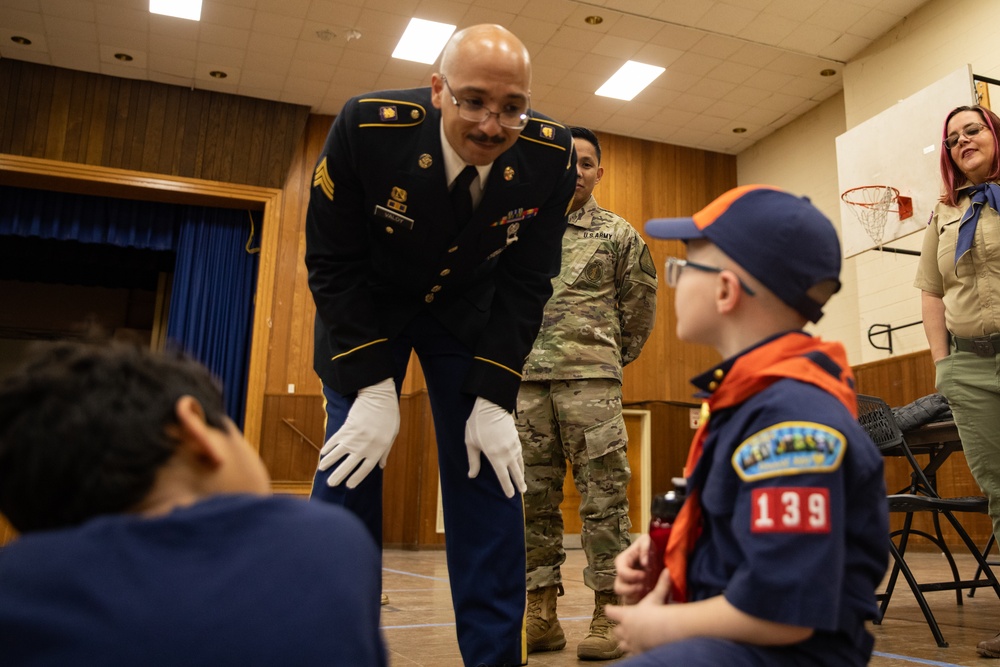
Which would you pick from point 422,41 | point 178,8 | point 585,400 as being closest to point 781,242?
point 585,400

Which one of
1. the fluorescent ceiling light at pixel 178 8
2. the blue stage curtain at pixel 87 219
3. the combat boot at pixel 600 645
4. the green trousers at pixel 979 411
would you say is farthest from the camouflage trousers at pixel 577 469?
the blue stage curtain at pixel 87 219

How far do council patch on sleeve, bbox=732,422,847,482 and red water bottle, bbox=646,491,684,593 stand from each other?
156 mm

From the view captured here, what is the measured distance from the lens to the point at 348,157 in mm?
1701

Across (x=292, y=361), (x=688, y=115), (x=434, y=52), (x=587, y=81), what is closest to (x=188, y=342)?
(x=292, y=361)

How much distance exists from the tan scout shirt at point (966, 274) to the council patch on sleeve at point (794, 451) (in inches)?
71.6

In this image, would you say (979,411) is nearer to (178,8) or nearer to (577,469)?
(577,469)

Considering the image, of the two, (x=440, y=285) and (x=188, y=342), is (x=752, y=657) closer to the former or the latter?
(x=440, y=285)

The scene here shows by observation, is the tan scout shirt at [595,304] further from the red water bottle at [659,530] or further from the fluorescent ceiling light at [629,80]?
the fluorescent ceiling light at [629,80]

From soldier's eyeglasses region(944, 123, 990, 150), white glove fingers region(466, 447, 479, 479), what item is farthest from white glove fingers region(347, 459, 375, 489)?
soldier's eyeglasses region(944, 123, 990, 150)

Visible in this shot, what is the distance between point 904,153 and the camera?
5.94 metres

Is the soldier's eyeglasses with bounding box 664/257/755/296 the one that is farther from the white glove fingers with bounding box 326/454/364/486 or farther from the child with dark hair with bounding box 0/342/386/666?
the white glove fingers with bounding box 326/454/364/486

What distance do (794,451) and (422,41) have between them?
696cm

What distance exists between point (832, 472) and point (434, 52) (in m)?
7.10

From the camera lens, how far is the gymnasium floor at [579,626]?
6.95 ft
